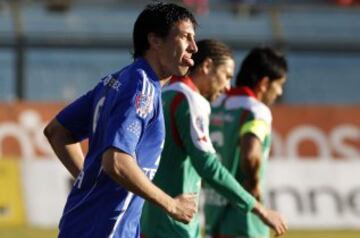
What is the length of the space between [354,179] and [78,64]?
5.06 meters

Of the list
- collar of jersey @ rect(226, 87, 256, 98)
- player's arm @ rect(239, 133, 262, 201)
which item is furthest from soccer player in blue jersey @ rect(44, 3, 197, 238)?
collar of jersey @ rect(226, 87, 256, 98)

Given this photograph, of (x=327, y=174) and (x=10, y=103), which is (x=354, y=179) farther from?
(x=10, y=103)

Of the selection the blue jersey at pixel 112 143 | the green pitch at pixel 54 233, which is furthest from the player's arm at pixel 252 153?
the green pitch at pixel 54 233

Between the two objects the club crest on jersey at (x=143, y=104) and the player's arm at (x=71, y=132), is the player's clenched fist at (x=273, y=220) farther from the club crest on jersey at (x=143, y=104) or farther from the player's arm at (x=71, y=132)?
the club crest on jersey at (x=143, y=104)

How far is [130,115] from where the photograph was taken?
536 centimetres

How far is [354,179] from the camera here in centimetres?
1745

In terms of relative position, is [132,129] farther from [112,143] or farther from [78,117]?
[78,117]

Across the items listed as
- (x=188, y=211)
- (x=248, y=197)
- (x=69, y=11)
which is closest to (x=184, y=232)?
(x=248, y=197)

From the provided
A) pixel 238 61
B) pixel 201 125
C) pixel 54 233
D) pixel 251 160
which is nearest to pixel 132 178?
pixel 201 125

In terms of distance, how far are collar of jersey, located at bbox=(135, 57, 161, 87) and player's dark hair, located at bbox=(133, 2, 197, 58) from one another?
0.23 feet

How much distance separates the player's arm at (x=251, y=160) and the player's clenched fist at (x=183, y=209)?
251 centimetres

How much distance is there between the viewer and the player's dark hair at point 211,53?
25.3 ft

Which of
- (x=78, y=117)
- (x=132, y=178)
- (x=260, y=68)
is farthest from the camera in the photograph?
(x=260, y=68)

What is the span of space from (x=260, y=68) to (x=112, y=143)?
343cm
